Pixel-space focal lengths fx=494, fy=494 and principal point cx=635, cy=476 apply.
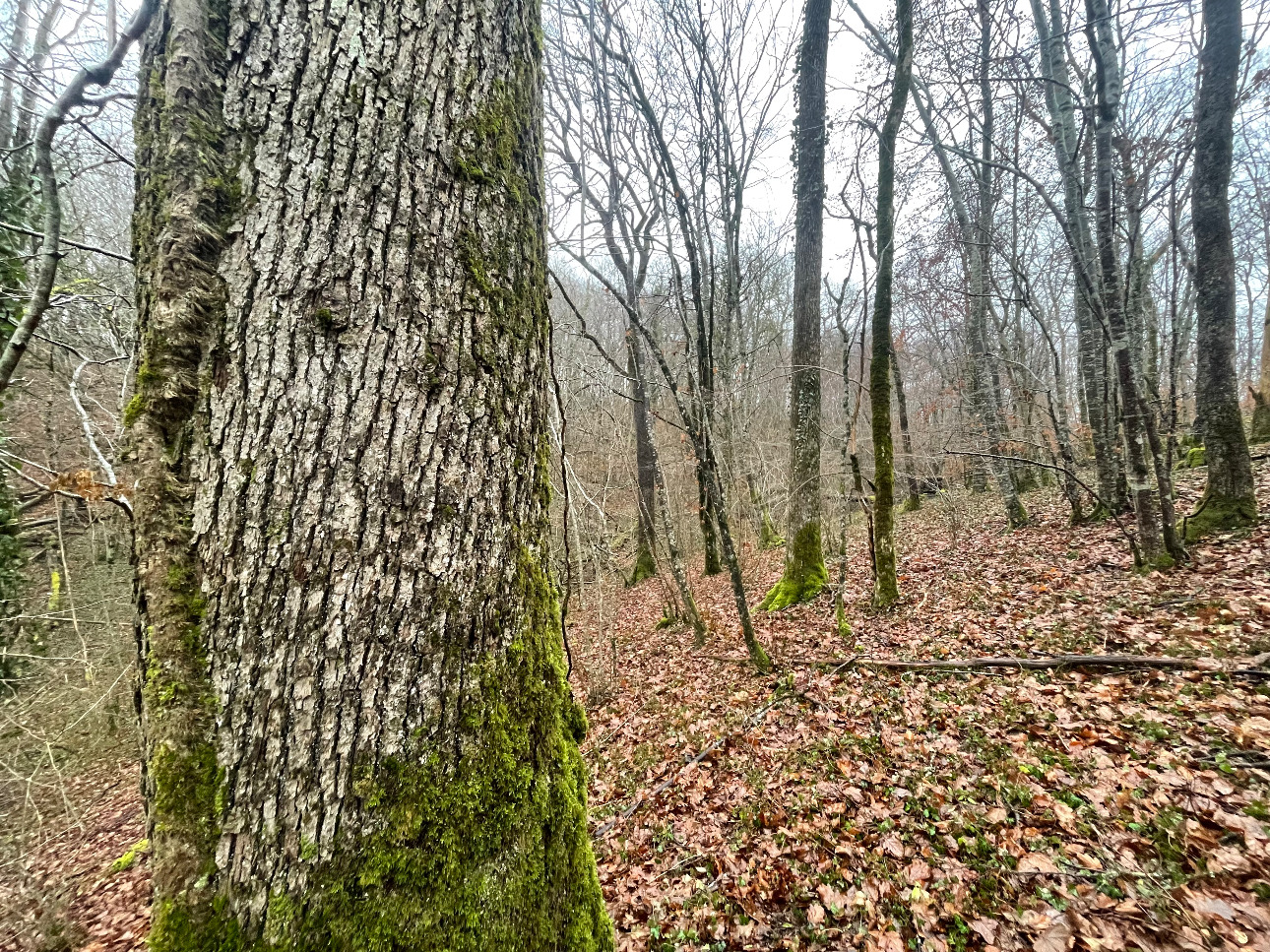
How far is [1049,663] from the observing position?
3895 mm

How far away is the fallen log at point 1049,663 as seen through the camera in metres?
3.25

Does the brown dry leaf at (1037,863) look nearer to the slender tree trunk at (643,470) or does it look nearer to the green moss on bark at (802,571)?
the green moss on bark at (802,571)

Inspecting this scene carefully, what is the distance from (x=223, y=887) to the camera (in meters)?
0.87

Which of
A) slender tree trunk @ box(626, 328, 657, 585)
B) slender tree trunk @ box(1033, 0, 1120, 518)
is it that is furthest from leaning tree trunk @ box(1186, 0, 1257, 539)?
slender tree trunk @ box(626, 328, 657, 585)

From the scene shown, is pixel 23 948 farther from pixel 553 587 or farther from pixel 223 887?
pixel 553 587

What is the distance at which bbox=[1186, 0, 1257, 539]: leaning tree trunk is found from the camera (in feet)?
16.2

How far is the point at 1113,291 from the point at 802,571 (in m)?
4.51

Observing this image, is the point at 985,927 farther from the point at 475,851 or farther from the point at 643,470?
the point at 643,470

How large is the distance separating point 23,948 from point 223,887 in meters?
5.32

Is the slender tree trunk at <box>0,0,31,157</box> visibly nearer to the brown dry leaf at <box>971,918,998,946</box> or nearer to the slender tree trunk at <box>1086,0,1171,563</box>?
the brown dry leaf at <box>971,918,998,946</box>

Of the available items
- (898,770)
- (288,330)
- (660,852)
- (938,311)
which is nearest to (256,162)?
(288,330)

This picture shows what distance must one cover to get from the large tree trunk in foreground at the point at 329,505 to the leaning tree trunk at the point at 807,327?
20.2 ft

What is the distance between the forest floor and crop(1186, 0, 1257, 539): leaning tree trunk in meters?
0.49

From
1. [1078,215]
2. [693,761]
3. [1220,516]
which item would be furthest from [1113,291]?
[693,761]
